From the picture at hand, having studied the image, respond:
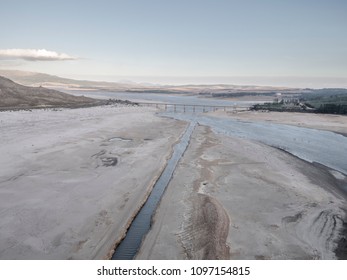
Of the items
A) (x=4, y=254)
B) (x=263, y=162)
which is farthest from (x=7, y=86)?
(x=4, y=254)

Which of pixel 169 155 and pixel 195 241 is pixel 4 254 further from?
pixel 169 155

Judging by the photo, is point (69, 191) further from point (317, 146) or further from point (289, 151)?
point (317, 146)

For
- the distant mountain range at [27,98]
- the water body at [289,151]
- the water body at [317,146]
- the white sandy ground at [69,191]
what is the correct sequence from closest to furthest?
1. the white sandy ground at [69,191]
2. the water body at [289,151]
3. the water body at [317,146]
4. the distant mountain range at [27,98]

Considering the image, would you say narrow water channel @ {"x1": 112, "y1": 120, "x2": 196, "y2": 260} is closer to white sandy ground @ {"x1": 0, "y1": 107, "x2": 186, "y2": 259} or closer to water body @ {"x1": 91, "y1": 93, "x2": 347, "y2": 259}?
water body @ {"x1": 91, "y1": 93, "x2": 347, "y2": 259}

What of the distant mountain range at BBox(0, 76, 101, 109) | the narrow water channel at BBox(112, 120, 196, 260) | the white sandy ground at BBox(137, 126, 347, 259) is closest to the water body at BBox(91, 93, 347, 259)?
the narrow water channel at BBox(112, 120, 196, 260)

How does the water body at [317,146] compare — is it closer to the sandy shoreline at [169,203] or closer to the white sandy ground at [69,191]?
the sandy shoreline at [169,203]

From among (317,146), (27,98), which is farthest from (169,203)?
(27,98)

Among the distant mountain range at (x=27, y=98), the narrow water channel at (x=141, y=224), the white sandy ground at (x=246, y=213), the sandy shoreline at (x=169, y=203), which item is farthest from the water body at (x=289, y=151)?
the distant mountain range at (x=27, y=98)
